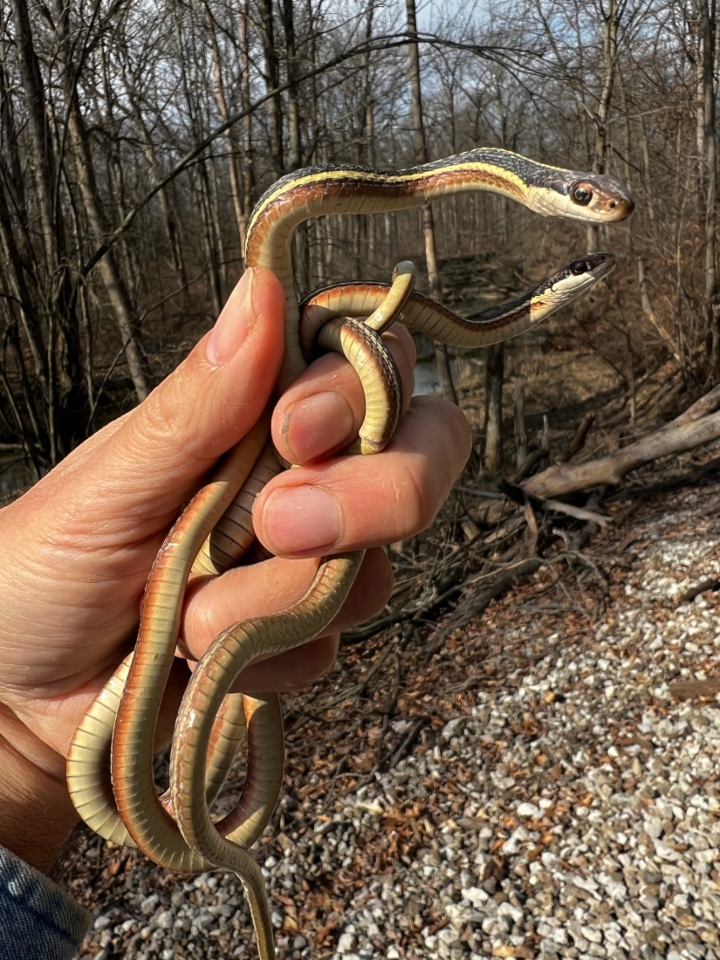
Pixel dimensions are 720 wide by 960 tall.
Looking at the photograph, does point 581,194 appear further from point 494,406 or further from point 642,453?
point 494,406

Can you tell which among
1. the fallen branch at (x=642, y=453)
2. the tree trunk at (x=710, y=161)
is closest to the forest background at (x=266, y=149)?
the tree trunk at (x=710, y=161)

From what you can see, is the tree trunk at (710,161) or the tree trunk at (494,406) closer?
the tree trunk at (710,161)

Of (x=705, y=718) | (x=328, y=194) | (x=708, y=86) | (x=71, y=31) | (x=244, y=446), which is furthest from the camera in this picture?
(x=708, y=86)

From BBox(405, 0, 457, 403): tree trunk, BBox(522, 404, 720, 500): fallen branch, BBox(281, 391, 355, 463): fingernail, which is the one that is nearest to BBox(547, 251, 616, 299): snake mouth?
BBox(281, 391, 355, 463): fingernail

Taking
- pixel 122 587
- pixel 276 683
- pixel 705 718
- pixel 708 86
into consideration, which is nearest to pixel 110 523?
pixel 122 587

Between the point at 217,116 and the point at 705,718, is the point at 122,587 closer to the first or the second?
the point at 705,718

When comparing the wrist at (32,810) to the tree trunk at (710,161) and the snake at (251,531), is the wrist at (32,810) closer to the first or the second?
the snake at (251,531)
